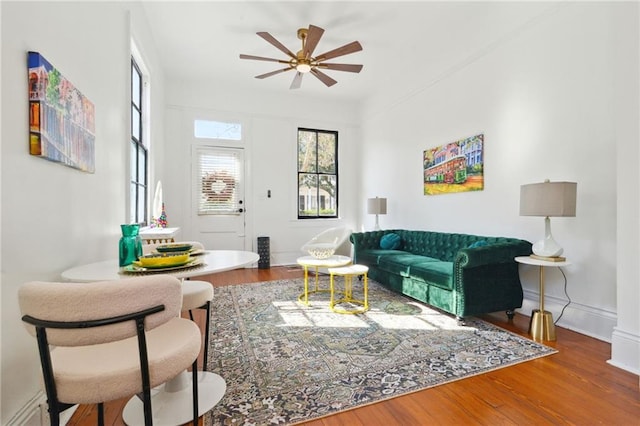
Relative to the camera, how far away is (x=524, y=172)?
3289 millimetres

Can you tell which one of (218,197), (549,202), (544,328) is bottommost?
(544,328)

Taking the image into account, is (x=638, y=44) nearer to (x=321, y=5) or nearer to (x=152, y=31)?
(x=321, y=5)

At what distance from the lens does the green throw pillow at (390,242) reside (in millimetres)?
4672

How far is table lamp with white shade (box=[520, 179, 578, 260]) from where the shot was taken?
2.46 metres

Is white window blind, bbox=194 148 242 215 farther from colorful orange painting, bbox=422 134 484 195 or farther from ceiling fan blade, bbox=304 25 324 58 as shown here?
colorful orange painting, bbox=422 134 484 195

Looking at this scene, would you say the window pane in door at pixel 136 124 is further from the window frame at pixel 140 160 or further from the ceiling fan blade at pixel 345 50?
the ceiling fan blade at pixel 345 50

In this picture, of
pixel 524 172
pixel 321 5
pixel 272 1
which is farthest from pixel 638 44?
pixel 272 1

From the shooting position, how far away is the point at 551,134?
3020mm

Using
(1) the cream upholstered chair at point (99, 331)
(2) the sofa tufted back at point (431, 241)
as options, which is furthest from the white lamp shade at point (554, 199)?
(1) the cream upholstered chair at point (99, 331)

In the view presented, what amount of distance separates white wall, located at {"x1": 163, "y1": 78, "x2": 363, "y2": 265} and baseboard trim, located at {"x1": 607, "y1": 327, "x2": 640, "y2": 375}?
15.8ft

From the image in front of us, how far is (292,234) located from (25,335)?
4.92 metres

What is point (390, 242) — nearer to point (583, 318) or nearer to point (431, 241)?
point (431, 241)

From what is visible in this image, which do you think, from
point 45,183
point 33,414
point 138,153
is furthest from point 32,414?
point 138,153

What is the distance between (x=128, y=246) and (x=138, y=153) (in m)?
2.59
